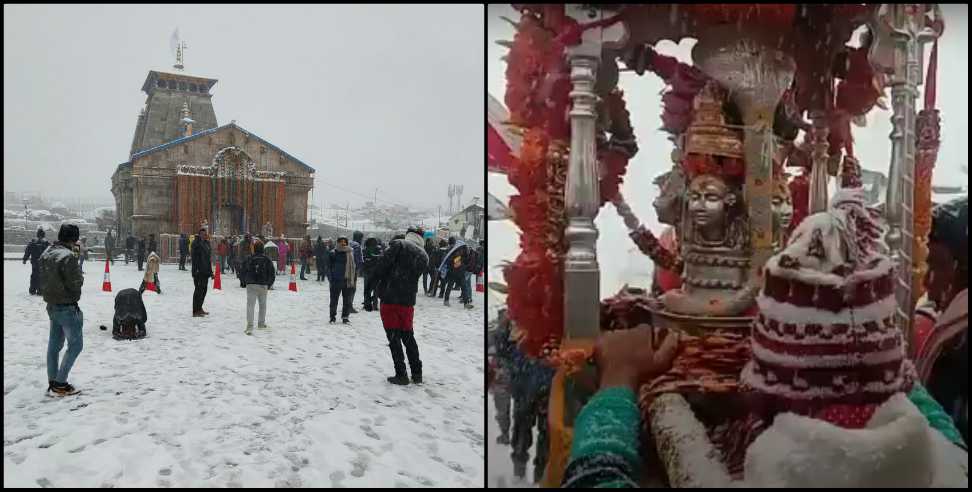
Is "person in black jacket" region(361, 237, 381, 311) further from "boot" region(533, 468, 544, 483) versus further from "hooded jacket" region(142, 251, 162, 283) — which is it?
"boot" region(533, 468, 544, 483)

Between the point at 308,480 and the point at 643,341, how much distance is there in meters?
0.84

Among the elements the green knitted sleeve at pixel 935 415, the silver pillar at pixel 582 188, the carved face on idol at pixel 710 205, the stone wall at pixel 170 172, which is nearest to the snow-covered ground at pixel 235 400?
the stone wall at pixel 170 172

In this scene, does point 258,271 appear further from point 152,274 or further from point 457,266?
point 457,266

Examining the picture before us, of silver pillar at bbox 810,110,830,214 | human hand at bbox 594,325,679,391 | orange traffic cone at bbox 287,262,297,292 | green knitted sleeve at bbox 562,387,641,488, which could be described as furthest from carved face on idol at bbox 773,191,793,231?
orange traffic cone at bbox 287,262,297,292

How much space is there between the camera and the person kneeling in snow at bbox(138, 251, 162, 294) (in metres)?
2.01

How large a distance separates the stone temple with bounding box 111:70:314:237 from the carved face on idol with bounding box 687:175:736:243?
50.7 inches

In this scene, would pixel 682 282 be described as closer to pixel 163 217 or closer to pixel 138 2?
pixel 138 2

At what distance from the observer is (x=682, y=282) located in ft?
4.13

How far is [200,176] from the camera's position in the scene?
2043mm

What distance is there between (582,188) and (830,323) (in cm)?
46

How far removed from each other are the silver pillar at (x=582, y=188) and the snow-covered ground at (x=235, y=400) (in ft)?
1.92

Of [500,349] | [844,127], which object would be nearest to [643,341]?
[500,349]

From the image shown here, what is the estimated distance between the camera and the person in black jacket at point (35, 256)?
173 cm

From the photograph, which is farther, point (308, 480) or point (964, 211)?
point (308, 480)
